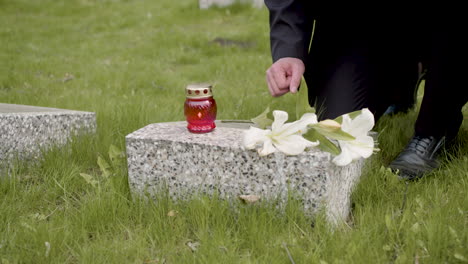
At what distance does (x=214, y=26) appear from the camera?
252 inches

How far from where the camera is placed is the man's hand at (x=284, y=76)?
5.82 feet

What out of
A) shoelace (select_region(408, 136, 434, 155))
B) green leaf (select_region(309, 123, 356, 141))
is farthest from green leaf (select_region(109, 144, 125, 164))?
shoelace (select_region(408, 136, 434, 155))

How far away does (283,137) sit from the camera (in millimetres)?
1492

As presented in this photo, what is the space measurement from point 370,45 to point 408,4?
258 mm

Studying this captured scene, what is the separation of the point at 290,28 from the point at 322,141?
0.75 metres

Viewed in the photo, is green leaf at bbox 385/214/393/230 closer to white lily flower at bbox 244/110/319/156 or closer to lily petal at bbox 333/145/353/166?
lily petal at bbox 333/145/353/166

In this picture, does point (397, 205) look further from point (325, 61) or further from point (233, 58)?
point (233, 58)

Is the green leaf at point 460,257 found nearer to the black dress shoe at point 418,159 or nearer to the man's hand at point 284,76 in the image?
the black dress shoe at point 418,159

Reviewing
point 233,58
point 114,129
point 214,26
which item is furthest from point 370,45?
point 214,26

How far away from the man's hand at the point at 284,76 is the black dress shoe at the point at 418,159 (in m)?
0.57

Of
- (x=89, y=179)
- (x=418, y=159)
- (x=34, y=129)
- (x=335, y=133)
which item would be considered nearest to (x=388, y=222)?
(x=335, y=133)

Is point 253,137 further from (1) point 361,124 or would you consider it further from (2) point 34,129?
(2) point 34,129

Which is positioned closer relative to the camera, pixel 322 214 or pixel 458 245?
pixel 458 245

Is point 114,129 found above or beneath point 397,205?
above
